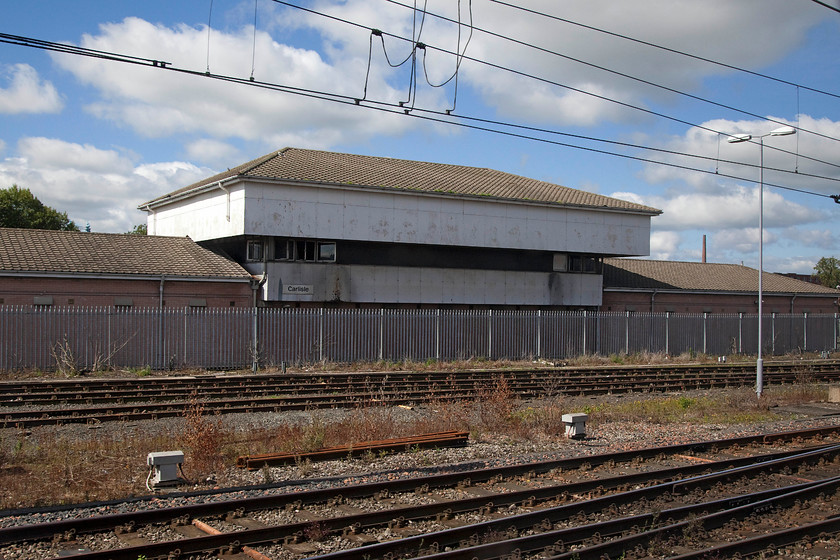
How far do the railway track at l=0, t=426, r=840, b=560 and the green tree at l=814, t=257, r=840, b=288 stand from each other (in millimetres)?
91019

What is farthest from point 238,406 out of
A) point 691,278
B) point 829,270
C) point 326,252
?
point 829,270

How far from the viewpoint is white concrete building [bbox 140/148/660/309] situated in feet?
97.1

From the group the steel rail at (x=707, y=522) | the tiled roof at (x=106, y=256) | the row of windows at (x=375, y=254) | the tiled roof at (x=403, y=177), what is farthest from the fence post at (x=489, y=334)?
the steel rail at (x=707, y=522)

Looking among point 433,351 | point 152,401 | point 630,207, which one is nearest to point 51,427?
point 152,401

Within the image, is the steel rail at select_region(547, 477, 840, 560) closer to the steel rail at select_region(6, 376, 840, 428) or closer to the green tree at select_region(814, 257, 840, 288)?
the steel rail at select_region(6, 376, 840, 428)

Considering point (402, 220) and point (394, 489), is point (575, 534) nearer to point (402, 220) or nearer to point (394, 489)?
point (394, 489)

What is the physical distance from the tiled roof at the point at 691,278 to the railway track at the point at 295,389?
1347 cm

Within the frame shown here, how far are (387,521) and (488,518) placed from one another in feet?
4.02

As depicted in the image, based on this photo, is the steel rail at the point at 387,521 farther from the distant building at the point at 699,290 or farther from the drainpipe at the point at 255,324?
the distant building at the point at 699,290

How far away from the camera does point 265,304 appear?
29812mm

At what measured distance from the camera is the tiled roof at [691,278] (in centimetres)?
4242

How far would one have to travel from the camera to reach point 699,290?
142 feet

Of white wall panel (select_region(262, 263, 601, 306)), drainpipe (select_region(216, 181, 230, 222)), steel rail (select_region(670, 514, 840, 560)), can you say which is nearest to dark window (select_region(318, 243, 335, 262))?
white wall panel (select_region(262, 263, 601, 306))

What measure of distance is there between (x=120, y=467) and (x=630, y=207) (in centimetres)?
3197
